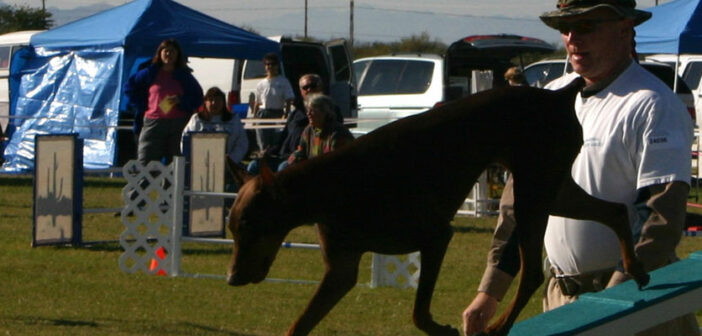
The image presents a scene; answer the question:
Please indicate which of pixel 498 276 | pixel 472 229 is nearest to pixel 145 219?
pixel 472 229

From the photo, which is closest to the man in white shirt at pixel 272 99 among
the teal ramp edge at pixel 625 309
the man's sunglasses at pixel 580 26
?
the man's sunglasses at pixel 580 26

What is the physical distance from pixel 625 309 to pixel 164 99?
11.2 m

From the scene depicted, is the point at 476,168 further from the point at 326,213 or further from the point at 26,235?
the point at 26,235

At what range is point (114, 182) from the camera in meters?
19.7

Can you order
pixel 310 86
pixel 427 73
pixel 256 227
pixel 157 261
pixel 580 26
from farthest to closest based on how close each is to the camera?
pixel 427 73 < pixel 310 86 < pixel 157 261 < pixel 580 26 < pixel 256 227

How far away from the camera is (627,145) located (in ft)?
12.0

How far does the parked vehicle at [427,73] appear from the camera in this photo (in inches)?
866

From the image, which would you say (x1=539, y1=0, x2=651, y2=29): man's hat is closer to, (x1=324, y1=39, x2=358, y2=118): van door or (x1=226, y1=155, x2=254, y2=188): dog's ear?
(x1=226, y1=155, x2=254, y2=188): dog's ear

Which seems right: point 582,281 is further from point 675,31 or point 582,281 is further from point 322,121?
point 675,31

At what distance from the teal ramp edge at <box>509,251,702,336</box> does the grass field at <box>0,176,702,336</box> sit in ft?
12.1

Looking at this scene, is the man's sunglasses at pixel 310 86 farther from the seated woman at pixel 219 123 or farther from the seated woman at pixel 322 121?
the seated woman at pixel 322 121

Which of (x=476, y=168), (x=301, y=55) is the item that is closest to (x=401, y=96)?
(x=301, y=55)

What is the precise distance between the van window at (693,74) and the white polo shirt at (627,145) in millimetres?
18495

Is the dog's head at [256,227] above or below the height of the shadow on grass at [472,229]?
above
